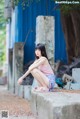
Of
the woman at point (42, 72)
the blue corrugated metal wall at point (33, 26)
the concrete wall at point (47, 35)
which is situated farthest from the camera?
the blue corrugated metal wall at point (33, 26)

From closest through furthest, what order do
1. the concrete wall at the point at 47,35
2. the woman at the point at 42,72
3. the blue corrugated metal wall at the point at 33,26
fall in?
the woman at the point at 42,72 → the concrete wall at the point at 47,35 → the blue corrugated metal wall at the point at 33,26

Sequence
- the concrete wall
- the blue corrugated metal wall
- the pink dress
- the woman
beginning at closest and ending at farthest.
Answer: the woman
the pink dress
the concrete wall
the blue corrugated metal wall

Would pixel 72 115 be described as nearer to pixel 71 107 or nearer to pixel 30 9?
pixel 71 107

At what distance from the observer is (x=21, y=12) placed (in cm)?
1838

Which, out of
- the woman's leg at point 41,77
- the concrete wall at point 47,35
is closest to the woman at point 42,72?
the woman's leg at point 41,77

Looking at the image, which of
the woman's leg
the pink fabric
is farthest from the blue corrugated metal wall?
the woman's leg

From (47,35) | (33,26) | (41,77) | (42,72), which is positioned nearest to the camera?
(41,77)

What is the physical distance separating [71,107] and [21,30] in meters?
12.9

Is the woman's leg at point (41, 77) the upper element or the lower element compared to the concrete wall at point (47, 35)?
lower

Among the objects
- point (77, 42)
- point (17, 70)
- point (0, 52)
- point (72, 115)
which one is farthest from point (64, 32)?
point (0, 52)

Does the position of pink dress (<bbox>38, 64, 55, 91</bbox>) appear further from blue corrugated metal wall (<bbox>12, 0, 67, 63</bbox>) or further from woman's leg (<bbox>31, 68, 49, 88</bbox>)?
blue corrugated metal wall (<bbox>12, 0, 67, 63</bbox>)

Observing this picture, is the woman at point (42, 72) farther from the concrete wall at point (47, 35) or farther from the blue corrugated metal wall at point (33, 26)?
the blue corrugated metal wall at point (33, 26)

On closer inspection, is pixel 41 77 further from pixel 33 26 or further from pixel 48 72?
pixel 33 26

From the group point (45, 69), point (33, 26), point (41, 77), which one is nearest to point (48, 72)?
point (45, 69)
